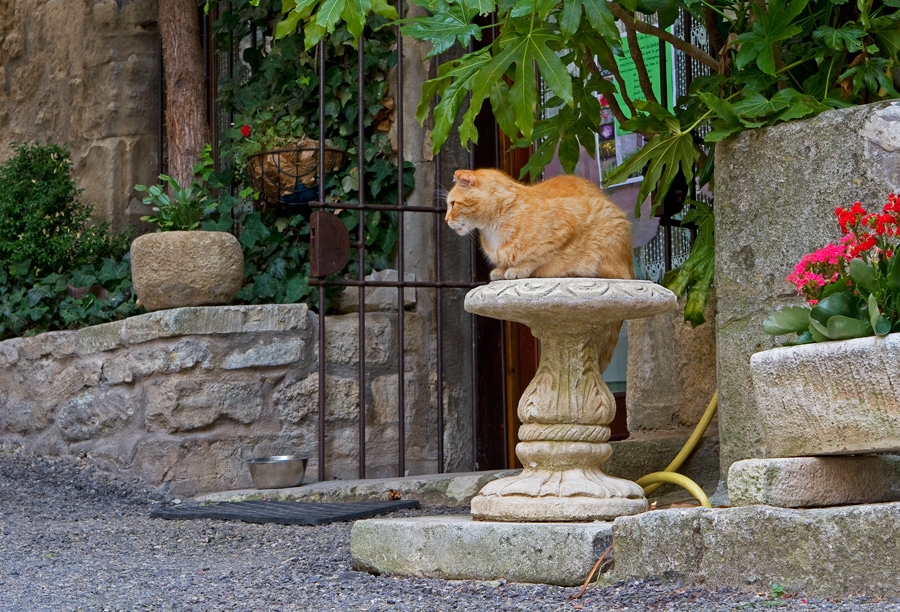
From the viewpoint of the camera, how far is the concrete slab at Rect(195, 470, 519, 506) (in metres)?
3.99

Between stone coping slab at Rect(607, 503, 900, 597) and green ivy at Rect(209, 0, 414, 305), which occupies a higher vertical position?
green ivy at Rect(209, 0, 414, 305)

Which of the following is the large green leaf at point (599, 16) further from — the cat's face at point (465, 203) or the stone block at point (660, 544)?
the stone block at point (660, 544)

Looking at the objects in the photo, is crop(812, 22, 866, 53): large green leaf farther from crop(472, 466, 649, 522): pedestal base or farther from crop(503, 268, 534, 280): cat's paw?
crop(472, 466, 649, 522): pedestal base

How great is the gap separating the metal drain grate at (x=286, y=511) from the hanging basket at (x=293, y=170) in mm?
1572

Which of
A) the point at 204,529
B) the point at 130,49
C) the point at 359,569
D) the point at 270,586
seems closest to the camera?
the point at 270,586

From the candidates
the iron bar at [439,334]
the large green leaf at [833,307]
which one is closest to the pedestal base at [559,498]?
the large green leaf at [833,307]

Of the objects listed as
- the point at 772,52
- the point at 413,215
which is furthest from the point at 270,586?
the point at 413,215

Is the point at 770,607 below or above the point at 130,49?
below

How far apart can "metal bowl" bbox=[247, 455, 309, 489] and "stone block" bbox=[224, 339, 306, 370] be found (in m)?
0.43

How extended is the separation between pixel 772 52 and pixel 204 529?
96.5 inches

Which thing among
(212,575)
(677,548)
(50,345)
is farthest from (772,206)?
(50,345)

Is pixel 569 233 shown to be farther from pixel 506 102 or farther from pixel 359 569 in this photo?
pixel 359 569

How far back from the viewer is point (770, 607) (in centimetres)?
199

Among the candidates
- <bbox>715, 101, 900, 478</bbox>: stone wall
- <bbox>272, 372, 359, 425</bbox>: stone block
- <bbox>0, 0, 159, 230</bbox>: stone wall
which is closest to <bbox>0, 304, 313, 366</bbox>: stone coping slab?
<bbox>272, 372, 359, 425</bbox>: stone block
